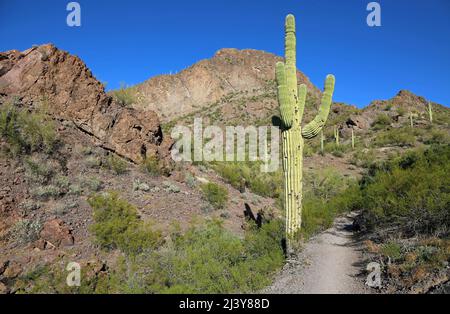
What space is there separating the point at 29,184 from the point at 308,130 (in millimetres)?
8561

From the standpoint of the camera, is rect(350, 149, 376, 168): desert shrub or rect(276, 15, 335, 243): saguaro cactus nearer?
rect(276, 15, 335, 243): saguaro cactus

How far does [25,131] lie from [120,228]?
5355 mm

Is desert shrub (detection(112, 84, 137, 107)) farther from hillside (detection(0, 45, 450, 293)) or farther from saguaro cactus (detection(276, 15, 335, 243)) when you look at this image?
saguaro cactus (detection(276, 15, 335, 243))

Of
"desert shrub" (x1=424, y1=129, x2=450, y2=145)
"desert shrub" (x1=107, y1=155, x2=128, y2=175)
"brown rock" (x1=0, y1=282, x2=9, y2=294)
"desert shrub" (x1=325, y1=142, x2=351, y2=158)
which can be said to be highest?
"desert shrub" (x1=424, y1=129, x2=450, y2=145)

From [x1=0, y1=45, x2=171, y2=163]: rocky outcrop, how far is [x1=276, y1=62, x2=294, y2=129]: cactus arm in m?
6.33

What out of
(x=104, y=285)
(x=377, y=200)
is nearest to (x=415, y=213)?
(x=377, y=200)

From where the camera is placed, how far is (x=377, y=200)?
10203 millimetres

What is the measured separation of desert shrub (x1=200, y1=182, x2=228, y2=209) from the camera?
496 inches

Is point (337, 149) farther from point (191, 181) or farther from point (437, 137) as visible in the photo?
point (191, 181)

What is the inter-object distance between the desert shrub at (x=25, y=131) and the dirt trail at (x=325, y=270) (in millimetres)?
8858

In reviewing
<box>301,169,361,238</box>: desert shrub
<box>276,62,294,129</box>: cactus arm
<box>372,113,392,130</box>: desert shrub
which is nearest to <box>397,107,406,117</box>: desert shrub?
<box>372,113,392,130</box>: desert shrub
